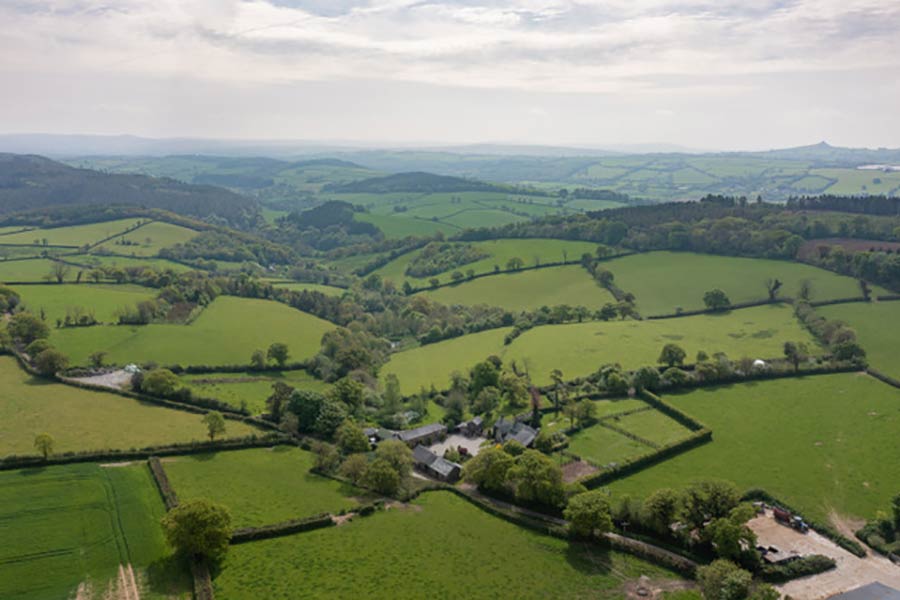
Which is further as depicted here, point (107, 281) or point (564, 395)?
point (107, 281)

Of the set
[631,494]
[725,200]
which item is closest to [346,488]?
[631,494]

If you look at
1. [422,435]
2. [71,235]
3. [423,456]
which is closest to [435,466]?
[423,456]

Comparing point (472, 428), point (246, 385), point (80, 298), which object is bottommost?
point (472, 428)

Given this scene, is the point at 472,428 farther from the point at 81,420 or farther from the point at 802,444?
the point at 81,420

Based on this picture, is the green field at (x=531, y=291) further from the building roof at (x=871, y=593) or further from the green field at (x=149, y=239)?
the green field at (x=149, y=239)

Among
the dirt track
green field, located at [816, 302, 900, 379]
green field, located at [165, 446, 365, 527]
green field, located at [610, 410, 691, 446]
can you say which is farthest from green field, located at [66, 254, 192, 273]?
green field, located at [816, 302, 900, 379]

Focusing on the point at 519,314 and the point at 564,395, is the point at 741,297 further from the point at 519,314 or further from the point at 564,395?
the point at 564,395
